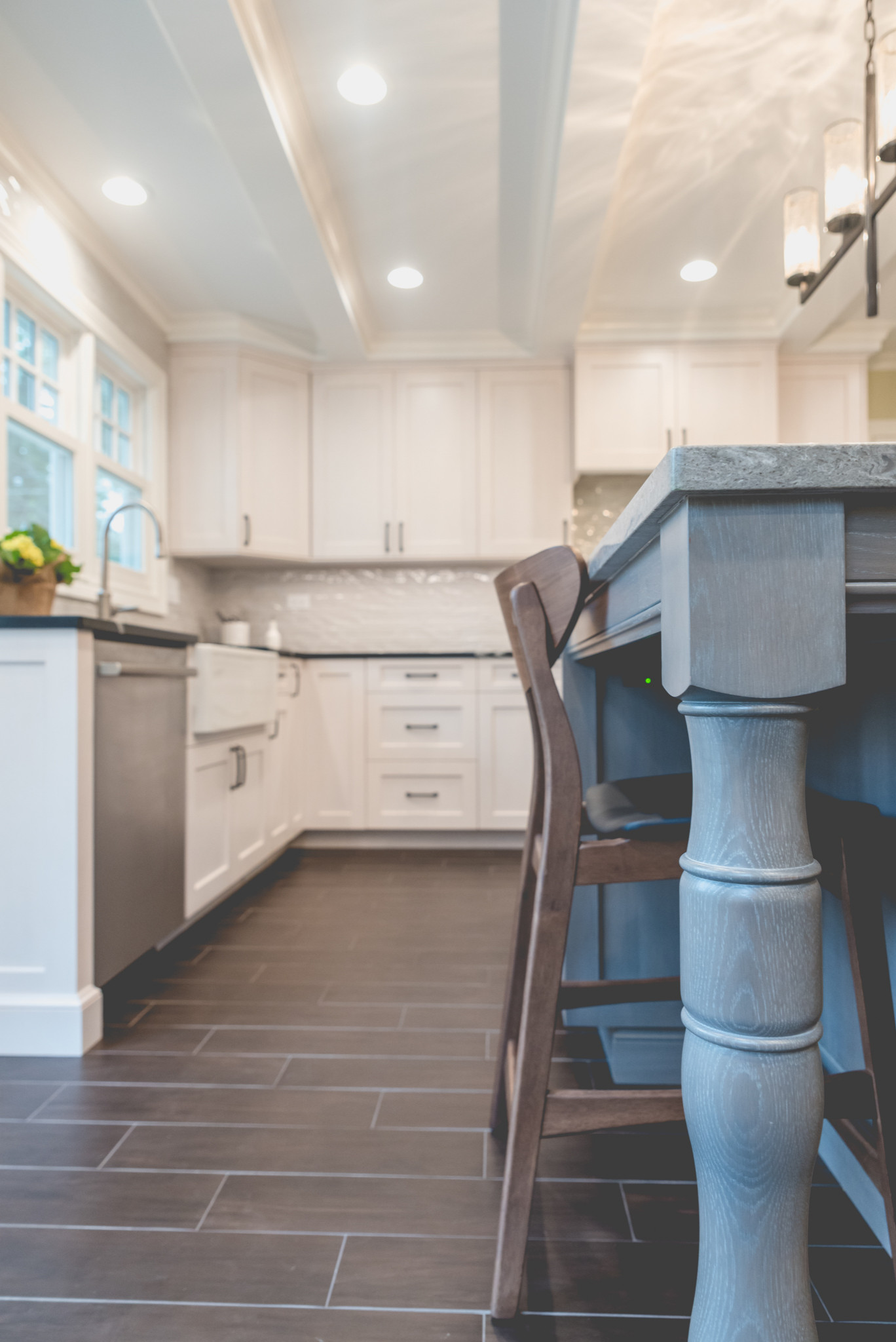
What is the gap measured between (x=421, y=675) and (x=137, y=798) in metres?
2.05

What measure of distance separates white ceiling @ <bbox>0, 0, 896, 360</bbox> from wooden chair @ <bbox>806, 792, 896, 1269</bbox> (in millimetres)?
1973

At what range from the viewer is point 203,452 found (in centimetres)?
397

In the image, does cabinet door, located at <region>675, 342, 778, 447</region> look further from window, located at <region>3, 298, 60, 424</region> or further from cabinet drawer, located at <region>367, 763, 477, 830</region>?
window, located at <region>3, 298, 60, 424</region>

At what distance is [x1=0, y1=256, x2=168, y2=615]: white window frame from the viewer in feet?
9.02

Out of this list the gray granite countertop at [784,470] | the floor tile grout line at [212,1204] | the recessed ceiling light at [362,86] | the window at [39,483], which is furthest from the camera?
the window at [39,483]

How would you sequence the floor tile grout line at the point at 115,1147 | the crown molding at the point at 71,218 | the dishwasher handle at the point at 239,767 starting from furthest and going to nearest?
the dishwasher handle at the point at 239,767
the crown molding at the point at 71,218
the floor tile grout line at the point at 115,1147

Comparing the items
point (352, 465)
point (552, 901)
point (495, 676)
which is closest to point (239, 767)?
point (495, 676)

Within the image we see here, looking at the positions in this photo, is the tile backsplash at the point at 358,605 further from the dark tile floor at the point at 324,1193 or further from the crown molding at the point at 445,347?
the dark tile floor at the point at 324,1193

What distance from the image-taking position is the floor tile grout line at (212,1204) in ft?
3.73

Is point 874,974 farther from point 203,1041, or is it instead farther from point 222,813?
point 222,813

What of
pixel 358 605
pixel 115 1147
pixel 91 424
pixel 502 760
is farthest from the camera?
pixel 358 605

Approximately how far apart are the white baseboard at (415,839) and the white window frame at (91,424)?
4.53ft

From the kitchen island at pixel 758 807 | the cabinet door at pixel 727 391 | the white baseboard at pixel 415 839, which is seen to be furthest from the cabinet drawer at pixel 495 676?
the kitchen island at pixel 758 807

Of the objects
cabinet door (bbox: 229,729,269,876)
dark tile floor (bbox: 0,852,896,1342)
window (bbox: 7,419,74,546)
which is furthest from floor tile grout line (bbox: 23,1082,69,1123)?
window (bbox: 7,419,74,546)
